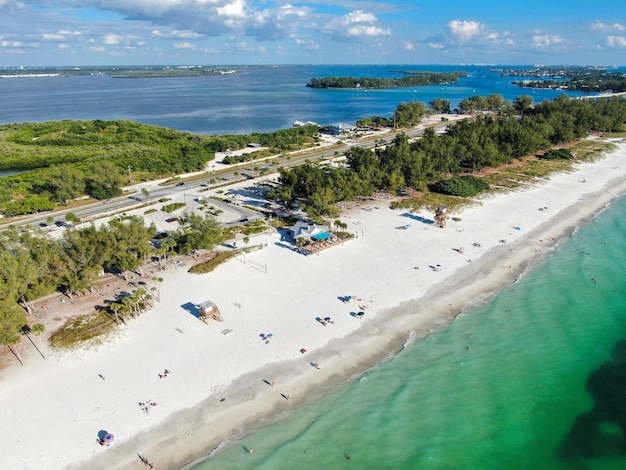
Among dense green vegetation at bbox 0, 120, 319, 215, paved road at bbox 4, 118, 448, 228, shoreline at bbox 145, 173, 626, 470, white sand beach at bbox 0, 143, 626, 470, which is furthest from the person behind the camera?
dense green vegetation at bbox 0, 120, 319, 215

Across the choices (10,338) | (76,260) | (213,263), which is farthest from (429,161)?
(10,338)

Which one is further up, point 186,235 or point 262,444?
point 186,235

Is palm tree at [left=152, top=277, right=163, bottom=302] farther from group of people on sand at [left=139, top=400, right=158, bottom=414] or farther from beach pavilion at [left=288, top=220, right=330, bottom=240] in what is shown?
beach pavilion at [left=288, top=220, right=330, bottom=240]

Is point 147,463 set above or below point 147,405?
below

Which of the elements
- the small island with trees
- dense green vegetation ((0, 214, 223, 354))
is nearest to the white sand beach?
dense green vegetation ((0, 214, 223, 354))

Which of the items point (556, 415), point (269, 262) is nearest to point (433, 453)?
point (556, 415)

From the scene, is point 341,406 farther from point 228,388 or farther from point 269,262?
point 269,262

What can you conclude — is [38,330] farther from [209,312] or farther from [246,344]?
[246,344]
